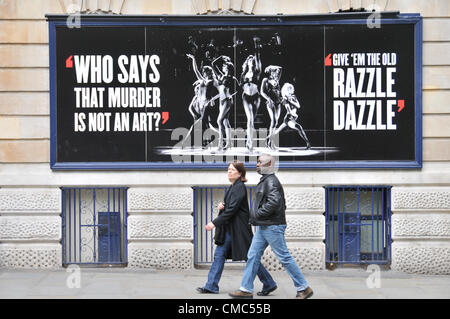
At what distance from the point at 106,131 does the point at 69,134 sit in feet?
1.91

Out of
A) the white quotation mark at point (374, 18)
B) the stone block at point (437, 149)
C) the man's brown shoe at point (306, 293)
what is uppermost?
the white quotation mark at point (374, 18)

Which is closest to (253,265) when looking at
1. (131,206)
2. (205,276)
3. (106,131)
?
(205,276)

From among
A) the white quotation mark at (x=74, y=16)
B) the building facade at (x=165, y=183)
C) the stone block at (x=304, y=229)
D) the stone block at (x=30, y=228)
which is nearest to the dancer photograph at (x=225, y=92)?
the building facade at (x=165, y=183)

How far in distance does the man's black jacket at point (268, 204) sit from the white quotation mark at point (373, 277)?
2.42 m

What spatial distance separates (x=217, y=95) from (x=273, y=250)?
346 centimetres

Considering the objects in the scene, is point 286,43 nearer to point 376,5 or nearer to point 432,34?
point 376,5

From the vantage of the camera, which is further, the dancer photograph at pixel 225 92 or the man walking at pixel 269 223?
the dancer photograph at pixel 225 92

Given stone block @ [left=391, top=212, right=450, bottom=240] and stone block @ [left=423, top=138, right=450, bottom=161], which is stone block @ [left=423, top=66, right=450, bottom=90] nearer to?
stone block @ [left=423, top=138, right=450, bottom=161]

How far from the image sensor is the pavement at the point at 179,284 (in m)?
9.54

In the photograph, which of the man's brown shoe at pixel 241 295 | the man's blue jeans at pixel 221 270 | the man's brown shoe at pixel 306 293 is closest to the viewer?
the man's brown shoe at pixel 306 293

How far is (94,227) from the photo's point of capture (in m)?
11.5

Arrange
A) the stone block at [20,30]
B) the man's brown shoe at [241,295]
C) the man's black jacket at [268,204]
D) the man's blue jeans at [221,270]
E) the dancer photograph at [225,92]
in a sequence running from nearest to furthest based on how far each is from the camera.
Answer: the man's black jacket at [268,204] → the man's brown shoe at [241,295] → the man's blue jeans at [221,270] → the stone block at [20,30] → the dancer photograph at [225,92]

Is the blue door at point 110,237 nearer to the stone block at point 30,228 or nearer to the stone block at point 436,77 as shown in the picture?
Result: the stone block at point 30,228

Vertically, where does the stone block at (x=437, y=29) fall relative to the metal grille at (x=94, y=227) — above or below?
above
